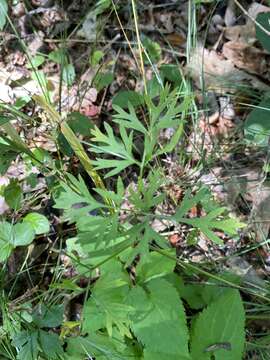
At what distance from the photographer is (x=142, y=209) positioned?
4.58 ft

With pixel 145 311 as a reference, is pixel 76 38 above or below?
above

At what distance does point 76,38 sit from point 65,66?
0.27 metres

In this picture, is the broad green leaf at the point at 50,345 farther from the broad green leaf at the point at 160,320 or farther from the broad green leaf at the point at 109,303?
the broad green leaf at the point at 160,320

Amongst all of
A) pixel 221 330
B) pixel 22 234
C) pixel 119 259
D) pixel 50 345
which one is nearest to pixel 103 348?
pixel 50 345

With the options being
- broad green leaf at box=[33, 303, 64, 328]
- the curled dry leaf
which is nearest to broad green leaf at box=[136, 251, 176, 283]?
broad green leaf at box=[33, 303, 64, 328]

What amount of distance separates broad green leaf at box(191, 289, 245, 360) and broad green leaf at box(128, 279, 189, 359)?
0.34ft

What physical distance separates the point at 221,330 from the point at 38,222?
817 millimetres

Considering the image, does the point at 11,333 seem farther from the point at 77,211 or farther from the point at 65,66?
the point at 65,66

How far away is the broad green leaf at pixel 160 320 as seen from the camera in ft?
4.95

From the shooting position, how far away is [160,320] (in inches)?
60.5

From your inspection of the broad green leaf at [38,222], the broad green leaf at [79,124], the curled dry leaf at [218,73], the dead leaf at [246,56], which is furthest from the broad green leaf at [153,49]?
the broad green leaf at [38,222]

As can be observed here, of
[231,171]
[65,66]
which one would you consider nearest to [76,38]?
[65,66]

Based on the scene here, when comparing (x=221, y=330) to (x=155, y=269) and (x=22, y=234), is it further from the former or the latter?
(x=22, y=234)

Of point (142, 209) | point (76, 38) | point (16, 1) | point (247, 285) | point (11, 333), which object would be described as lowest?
point (247, 285)
